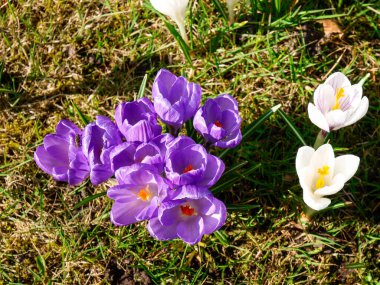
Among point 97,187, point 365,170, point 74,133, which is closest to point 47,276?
point 97,187

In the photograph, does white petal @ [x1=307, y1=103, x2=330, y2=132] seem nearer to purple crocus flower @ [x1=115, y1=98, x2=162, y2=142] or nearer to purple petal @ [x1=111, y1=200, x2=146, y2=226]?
purple crocus flower @ [x1=115, y1=98, x2=162, y2=142]

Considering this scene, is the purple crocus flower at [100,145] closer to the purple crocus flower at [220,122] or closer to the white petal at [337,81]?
the purple crocus flower at [220,122]

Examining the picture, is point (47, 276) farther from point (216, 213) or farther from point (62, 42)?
point (62, 42)

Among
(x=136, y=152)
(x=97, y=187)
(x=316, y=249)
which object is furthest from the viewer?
(x=97, y=187)

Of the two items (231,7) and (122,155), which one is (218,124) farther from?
(231,7)

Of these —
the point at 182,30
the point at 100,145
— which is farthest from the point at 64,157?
the point at 182,30

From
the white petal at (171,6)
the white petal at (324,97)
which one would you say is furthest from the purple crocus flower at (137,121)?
the white petal at (324,97)

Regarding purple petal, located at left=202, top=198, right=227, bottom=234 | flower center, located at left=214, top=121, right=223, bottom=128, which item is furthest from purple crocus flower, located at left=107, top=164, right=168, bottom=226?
flower center, located at left=214, top=121, right=223, bottom=128
